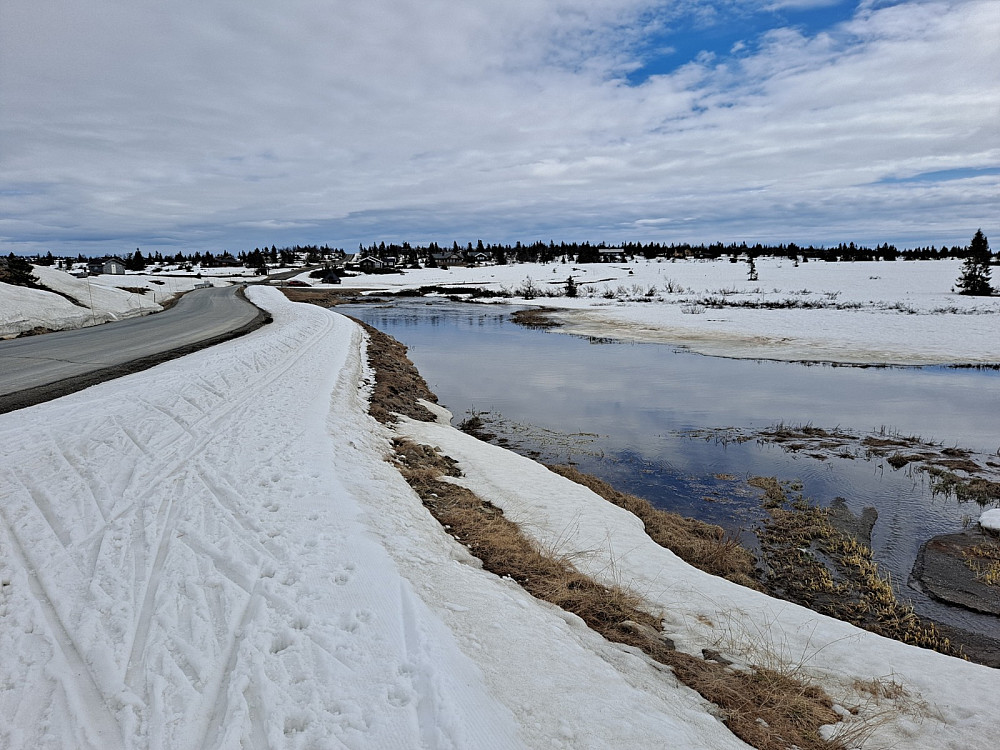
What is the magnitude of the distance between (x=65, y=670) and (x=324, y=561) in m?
2.01

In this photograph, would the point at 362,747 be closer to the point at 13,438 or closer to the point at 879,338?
the point at 13,438

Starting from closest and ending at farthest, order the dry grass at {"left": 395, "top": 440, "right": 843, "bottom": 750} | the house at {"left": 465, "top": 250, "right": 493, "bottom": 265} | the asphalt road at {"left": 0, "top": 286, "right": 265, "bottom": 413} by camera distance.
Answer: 1. the dry grass at {"left": 395, "top": 440, "right": 843, "bottom": 750}
2. the asphalt road at {"left": 0, "top": 286, "right": 265, "bottom": 413}
3. the house at {"left": 465, "top": 250, "right": 493, "bottom": 265}

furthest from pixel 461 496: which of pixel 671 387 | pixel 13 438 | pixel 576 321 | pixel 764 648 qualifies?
pixel 576 321

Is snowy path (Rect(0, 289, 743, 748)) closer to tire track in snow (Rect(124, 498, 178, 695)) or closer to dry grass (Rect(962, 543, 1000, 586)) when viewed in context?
tire track in snow (Rect(124, 498, 178, 695))

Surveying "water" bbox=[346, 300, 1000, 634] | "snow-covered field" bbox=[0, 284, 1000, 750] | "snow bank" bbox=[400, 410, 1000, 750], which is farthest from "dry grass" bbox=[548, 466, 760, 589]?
"water" bbox=[346, 300, 1000, 634]

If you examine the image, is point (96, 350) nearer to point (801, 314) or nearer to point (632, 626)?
point (632, 626)

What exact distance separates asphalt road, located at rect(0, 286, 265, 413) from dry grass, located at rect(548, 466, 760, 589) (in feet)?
35.9

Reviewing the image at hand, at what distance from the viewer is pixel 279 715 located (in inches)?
132

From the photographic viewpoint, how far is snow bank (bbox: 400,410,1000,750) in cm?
449

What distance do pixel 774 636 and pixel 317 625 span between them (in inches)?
181

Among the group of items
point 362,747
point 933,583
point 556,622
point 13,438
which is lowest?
point 933,583

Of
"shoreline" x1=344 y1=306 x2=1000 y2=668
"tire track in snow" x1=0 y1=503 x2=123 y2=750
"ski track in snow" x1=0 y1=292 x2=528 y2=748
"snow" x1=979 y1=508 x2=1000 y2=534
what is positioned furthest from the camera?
"snow" x1=979 y1=508 x2=1000 y2=534

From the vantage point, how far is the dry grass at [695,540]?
7.69 metres

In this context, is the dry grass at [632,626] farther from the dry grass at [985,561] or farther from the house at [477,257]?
the house at [477,257]
